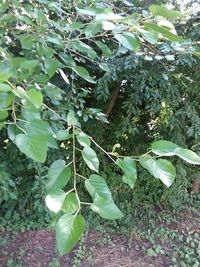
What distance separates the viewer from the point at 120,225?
2.63m

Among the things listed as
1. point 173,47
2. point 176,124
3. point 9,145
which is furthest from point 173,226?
point 173,47

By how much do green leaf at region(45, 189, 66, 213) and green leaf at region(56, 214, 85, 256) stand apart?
0.02 meters

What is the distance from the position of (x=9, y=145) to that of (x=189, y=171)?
1607mm

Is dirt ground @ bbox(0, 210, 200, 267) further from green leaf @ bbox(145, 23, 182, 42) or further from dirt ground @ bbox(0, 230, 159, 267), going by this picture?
green leaf @ bbox(145, 23, 182, 42)

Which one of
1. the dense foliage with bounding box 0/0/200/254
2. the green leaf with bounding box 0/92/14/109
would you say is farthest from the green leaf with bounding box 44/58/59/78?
the green leaf with bounding box 0/92/14/109

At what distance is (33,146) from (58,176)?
81mm

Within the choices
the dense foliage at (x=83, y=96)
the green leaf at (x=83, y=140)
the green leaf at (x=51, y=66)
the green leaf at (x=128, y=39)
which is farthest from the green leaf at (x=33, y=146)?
the green leaf at (x=51, y=66)

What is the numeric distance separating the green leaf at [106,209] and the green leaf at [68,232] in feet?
0.08

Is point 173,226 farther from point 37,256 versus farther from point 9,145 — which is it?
point 9,145

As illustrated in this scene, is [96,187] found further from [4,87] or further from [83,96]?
[83,96]

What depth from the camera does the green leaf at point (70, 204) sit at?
40cm

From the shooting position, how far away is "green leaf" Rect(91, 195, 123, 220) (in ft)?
1.26

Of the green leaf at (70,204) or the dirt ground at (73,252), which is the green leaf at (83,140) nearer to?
the green leaf at (70,204)

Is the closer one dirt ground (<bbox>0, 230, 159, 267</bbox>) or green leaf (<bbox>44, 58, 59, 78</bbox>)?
green leaf (<bbox>44, 58, 59, 78</bbox>)
